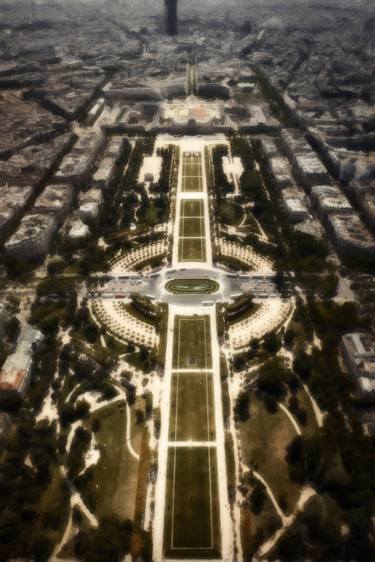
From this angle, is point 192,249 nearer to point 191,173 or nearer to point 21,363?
point 191,173

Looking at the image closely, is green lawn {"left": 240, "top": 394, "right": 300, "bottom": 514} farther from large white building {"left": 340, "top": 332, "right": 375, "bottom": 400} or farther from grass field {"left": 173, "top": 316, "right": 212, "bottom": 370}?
large white building {"left": 340, "top": 332, "right": 375, "bottom": 400}

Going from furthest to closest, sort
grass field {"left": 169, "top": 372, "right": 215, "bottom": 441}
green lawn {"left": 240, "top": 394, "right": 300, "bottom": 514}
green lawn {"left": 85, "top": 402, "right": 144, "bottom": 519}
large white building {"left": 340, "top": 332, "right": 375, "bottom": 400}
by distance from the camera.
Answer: large white building {"left": 340, "top": 332, "right": 375, "bottom": 400}, grass field {"left": 169, "top": 372, "right": 215, "bottom": 441}, green lawn {"left": 240, "top": 394, "right": 300, "bottom": 514}, green lawn {"left": 85, "top": 402, "right": 144, "bottom": 519}

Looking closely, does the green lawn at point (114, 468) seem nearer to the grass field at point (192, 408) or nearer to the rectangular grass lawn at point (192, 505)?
the rectangular grass lawn at point (192, 505)

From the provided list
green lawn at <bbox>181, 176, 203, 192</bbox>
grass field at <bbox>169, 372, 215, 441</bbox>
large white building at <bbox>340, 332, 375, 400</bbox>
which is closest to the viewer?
grass field at <bbox>169, 372, 215, 441</bbox>

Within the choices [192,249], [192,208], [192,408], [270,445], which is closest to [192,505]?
[270,445]

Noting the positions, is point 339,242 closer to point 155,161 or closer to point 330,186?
point 330,186

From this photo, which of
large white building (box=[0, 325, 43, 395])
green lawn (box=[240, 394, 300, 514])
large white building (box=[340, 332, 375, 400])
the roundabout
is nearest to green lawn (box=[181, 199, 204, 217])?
the roundabout
